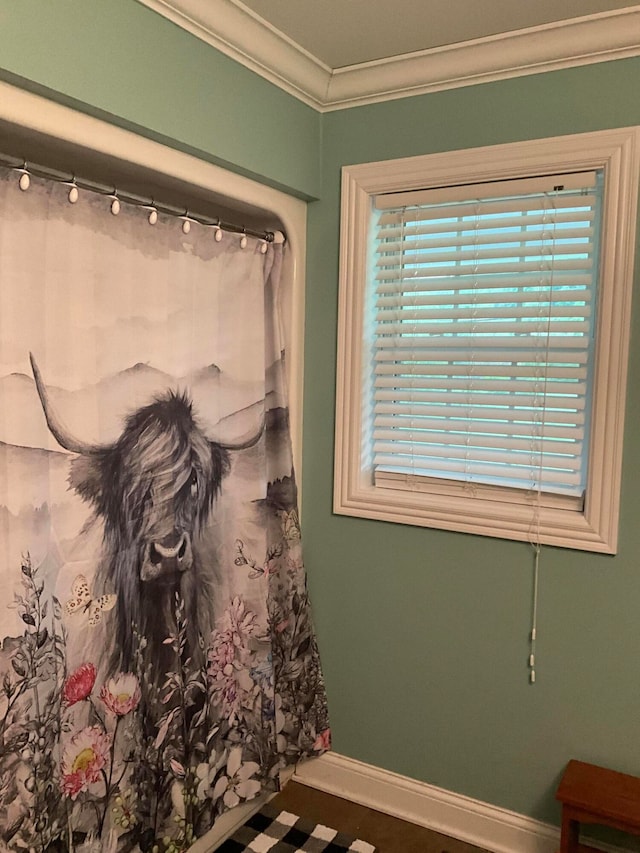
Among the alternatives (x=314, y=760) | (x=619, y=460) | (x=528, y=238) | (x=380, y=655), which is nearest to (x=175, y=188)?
(x=528, y=238)

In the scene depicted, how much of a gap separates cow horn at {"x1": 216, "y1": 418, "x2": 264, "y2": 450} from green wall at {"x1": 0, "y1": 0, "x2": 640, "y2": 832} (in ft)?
0.82

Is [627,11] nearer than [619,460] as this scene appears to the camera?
Yes

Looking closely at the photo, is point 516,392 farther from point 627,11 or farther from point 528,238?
point 627,11

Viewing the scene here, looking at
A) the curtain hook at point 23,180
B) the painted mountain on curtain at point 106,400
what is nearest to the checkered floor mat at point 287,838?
the painted mountain on curtain at point 106,400

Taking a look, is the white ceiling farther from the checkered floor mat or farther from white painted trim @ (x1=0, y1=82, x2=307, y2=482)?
the checkered floor mat

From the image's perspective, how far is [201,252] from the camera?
1.93m

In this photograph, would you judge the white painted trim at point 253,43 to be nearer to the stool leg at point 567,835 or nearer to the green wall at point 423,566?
the green wall at point 423,566

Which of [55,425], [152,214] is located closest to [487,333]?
[152,214]

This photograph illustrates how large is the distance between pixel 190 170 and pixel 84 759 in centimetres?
144

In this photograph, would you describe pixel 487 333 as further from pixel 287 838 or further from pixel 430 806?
pixel 287 838

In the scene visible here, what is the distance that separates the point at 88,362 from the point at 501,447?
115 centimetres

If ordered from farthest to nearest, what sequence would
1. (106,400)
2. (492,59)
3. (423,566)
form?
(423,566)
(492,59)
(106,400)

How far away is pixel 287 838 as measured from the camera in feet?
→ 6.99

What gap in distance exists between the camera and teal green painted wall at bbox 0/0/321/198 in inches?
54.9
